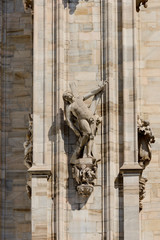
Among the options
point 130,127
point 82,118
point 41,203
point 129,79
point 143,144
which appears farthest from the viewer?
point 143,144

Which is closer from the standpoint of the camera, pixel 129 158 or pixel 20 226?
pixel 129 158

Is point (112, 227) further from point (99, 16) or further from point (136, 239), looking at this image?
point (99, 16)

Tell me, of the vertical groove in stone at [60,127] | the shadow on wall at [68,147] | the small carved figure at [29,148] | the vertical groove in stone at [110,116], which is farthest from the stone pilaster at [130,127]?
the small carved figure at [29,148]

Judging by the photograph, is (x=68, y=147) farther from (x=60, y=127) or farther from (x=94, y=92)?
(x=94, y=92)

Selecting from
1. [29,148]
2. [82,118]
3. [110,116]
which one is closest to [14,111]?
[29,148]

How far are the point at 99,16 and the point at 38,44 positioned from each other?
61.1 inches

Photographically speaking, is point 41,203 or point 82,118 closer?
point 41,203

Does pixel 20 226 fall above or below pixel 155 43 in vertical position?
below

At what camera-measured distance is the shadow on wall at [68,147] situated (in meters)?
30.4

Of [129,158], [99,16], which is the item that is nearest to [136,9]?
[99,16]

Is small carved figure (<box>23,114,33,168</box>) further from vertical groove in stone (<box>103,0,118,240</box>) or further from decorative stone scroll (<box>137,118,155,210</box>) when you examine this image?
decorative stone scroll (<box>137,118,155,210</box>)

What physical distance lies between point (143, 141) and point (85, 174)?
5.76ft

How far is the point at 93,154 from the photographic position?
30484mm

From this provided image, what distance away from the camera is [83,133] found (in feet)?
99.9
